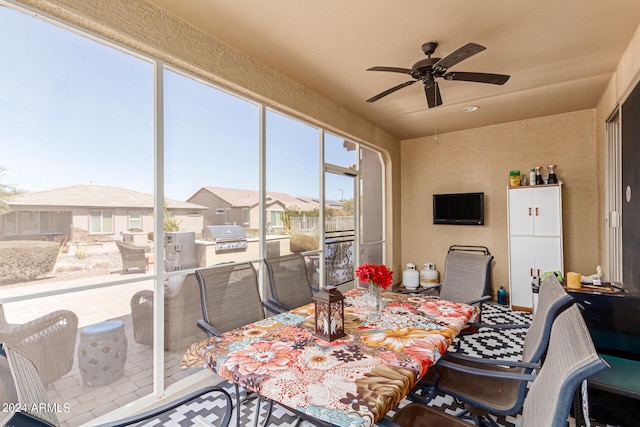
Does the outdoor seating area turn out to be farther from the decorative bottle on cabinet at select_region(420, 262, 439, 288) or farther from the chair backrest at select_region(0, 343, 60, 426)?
the decorative bottle on cabinet at select_region(420, 262, 439, 288)

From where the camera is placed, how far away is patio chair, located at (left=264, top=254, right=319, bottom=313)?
8.58 feet

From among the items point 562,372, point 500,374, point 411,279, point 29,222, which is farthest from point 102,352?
point 411,279

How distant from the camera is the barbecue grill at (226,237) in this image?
9.20ft

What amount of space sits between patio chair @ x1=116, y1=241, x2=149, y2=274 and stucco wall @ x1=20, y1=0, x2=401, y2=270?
145 cm

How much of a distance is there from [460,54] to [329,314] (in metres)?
1.99

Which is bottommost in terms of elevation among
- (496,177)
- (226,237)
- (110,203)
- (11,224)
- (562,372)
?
(562,372)

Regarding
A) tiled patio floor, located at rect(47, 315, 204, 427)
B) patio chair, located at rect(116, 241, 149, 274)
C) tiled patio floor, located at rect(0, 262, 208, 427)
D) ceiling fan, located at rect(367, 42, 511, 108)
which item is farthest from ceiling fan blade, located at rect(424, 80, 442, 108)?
tiled patio floor, located at rect(47, 315, 204, 427)

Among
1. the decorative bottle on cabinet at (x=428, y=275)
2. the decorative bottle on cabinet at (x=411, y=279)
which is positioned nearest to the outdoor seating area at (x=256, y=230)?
the decorative bottle on cabinet at (x=428, y=275)

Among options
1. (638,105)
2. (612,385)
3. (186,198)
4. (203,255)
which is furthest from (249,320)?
(638,105)

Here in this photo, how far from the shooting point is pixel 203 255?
8.97ft

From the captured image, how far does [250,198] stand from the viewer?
318 cm

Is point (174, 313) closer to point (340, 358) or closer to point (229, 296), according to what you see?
point (229, 296)

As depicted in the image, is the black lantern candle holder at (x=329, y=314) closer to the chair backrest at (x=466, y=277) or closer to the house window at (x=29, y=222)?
the chair backrest at (x=466, y=277)

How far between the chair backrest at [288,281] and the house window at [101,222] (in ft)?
3.91
